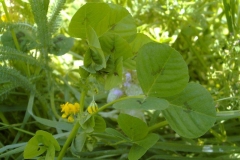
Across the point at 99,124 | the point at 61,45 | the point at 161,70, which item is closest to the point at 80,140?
the point at 99,124

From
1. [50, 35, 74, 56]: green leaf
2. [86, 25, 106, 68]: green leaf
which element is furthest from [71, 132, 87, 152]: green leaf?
[50, 35, 74, 56]: green leaf

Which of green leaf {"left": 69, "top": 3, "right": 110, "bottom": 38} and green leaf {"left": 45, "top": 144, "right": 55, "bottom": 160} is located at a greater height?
green leaf {"left": 69, "top": 3, "right": 110, "bottom": 38}

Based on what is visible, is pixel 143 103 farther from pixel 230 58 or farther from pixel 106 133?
pixel 230 58

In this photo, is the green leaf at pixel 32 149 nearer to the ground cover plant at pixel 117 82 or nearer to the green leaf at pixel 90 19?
the ground cover plant at pixel 117 82

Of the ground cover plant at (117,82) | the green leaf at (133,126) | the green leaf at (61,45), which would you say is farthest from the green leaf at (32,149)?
the green leaf at (61,45)

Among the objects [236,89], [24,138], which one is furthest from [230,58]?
[24,138]

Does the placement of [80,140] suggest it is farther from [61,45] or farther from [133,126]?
[61,45]

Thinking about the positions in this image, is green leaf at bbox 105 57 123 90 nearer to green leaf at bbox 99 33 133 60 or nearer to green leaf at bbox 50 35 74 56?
green leaf at bbox 99 33 133 60
